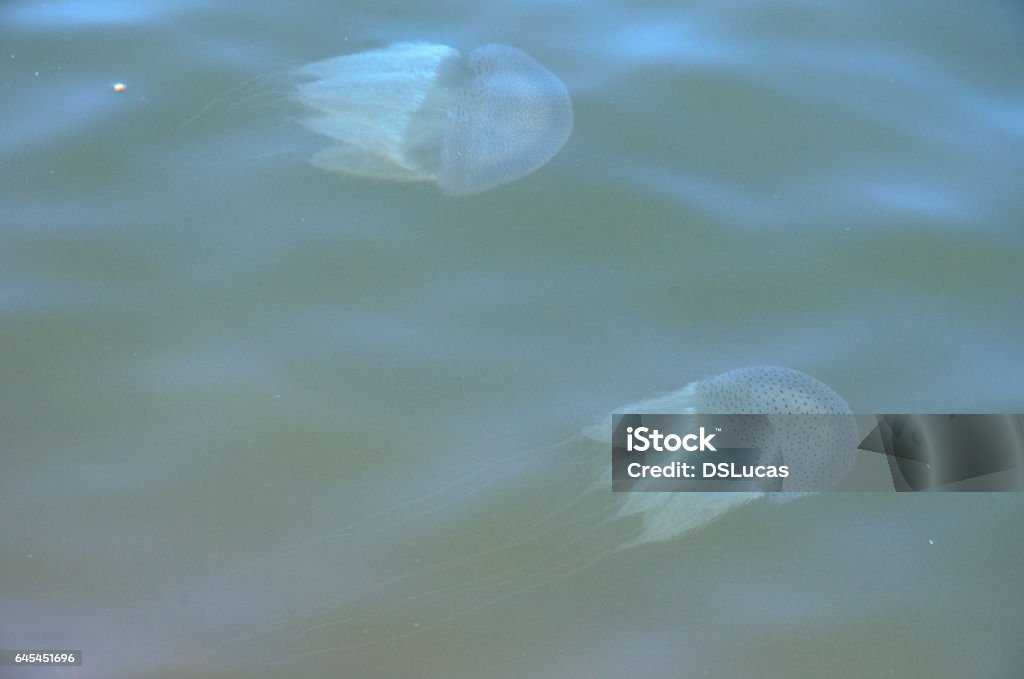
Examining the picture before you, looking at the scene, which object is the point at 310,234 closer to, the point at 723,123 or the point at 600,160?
the point at 600,160

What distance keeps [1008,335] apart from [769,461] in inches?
37.4

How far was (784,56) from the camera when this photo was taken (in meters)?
3.58

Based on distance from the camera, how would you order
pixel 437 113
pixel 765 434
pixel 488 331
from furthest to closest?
pixel 437 113
pixel 488 331
pixel 765 434

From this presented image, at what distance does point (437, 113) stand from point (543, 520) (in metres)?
1.70

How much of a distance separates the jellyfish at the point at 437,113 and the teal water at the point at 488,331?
0.09 metres

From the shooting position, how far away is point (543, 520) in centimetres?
235

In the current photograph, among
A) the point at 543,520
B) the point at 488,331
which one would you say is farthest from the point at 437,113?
the point at 543,520

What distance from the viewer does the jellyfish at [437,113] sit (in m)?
3.15

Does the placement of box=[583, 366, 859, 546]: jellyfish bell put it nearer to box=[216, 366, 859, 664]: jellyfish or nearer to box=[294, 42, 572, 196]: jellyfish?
box=[216, 366, 859, 664]: jellyfish

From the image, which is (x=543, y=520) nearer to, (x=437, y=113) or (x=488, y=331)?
(x=488, y=331)

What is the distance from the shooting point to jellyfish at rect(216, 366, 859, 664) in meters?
2.16

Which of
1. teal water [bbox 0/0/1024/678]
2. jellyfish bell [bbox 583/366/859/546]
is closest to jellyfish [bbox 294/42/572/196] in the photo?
teal water [bbox 0/0/1024/678]

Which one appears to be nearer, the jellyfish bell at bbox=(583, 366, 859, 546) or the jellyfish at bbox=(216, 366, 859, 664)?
the jellyfish at bbox=(216, 366, 859, 664)

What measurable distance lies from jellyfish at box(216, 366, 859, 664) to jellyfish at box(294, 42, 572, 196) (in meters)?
1.08
